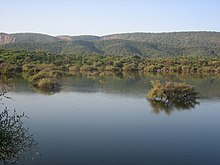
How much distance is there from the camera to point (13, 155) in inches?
480

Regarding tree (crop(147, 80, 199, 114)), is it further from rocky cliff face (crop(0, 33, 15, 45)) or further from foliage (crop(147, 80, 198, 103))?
rocky cliff face (crop(0, 33, 15, 45))

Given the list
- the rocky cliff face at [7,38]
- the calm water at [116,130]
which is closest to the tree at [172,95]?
the calm water at [116,130]

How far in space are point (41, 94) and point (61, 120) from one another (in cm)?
1410

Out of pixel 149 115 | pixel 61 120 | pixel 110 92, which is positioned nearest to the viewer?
pixel 61 120

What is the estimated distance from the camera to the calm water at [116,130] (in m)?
17.9

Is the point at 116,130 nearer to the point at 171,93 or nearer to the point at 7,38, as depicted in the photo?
the point at 171,93

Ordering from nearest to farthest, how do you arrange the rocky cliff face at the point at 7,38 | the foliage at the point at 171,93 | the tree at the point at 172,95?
the tree at the point at 172,95, the foliage at the point at 171,93, the rocky cliff face at the point at 7,38

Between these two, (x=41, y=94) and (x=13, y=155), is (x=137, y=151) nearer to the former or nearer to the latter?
(x=13, y=155)

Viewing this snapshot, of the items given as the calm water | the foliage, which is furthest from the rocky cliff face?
the foliage

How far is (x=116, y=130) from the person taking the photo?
2323 cm

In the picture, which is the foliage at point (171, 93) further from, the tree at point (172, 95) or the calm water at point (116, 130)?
the calm water at point (116, 130)

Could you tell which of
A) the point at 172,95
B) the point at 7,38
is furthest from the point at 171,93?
the point at 7,38

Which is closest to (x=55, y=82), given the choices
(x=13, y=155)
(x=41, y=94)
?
(x=41, y=94)

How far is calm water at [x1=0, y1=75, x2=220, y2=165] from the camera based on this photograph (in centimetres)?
1789
